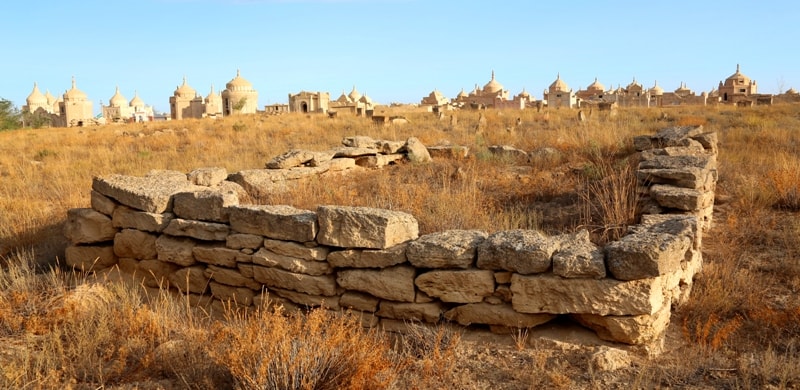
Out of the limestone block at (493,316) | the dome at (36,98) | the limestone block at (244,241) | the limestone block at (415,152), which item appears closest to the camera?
the limestone block at (493,316)

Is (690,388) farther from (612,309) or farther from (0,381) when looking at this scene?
(0,381)

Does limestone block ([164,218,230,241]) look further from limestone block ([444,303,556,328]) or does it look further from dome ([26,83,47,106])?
dome ([26,83,47,106])

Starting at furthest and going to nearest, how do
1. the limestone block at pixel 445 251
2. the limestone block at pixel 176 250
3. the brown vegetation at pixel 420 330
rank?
the limestone block at pixel 176 250 < the limestone block at pixel 445 251 < the brown vegetation at pixel 420 330

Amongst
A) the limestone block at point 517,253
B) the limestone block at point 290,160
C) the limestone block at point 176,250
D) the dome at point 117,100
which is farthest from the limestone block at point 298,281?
the dome at point 117,100

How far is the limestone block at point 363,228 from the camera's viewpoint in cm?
410

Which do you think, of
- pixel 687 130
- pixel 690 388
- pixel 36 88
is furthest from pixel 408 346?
pixel 36 88

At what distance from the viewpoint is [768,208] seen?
6.70 meters

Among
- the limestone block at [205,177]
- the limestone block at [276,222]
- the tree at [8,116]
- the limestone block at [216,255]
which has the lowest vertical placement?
the limestone block at [216,255]

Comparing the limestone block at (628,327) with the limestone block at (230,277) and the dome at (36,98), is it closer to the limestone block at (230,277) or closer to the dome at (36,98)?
the limestone block at (230,277)

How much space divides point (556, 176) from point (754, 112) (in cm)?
1369

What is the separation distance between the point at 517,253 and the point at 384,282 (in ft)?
3.42

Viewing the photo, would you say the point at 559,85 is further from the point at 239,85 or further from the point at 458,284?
the point at 458,284

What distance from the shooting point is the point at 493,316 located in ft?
12.5

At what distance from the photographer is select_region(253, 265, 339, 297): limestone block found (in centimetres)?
431
